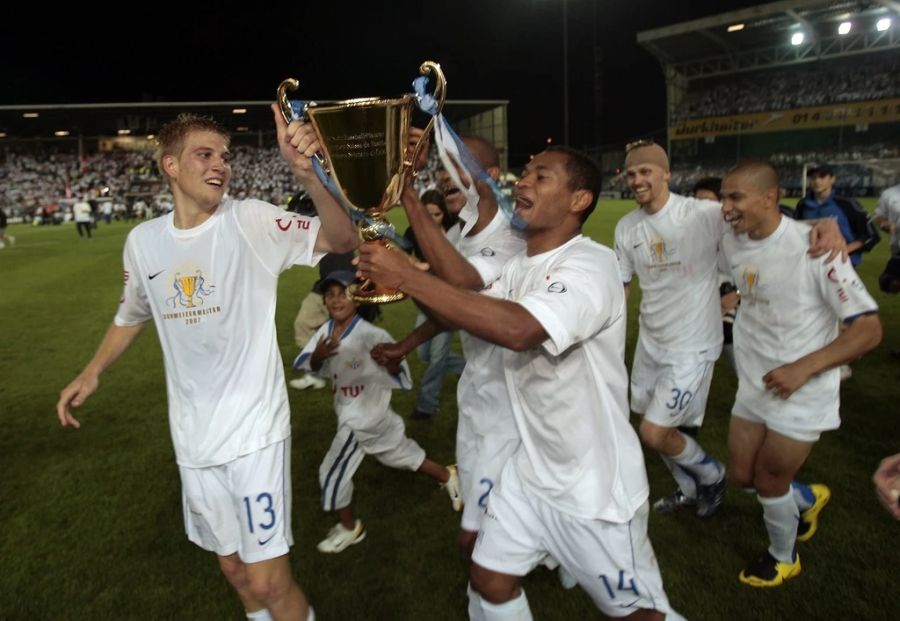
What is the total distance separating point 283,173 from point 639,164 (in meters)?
51.1

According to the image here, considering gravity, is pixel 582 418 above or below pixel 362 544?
above

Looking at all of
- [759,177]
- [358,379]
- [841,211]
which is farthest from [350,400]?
[841,211]

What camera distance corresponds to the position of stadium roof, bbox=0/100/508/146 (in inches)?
1882

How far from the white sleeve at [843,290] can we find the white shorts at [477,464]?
1709 millimetres

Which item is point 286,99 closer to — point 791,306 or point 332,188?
point 332,188

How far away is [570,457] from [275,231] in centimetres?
152

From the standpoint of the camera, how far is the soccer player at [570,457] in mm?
2453

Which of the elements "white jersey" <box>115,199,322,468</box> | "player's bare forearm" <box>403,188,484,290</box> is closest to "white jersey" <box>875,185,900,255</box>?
"player's bare forearm" <box>403,188,484,290</box>

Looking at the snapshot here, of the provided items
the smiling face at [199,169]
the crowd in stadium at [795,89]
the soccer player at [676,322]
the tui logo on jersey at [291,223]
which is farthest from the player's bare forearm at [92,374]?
the crowd in stadium at [795,89]

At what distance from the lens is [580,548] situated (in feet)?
8.19

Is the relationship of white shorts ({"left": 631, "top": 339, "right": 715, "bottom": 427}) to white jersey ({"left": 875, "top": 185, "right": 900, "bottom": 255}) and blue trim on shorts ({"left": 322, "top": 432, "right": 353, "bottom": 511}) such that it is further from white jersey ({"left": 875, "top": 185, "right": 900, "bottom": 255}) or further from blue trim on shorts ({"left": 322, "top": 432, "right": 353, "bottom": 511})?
white jersey ({"left": 875, "top": 185, "right": 900, "bottom": 255})

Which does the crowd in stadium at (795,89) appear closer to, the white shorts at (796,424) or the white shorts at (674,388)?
the white shorts at (674,388)

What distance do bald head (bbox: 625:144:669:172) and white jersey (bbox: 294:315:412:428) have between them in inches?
79.9

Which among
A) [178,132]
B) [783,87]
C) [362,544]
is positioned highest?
[783,87]
